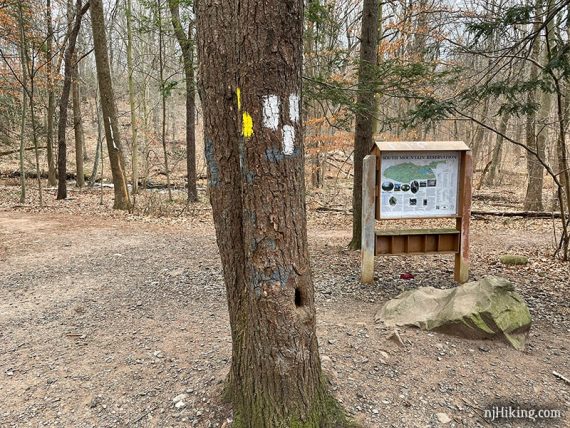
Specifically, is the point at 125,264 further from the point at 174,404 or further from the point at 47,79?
the point at 47,79

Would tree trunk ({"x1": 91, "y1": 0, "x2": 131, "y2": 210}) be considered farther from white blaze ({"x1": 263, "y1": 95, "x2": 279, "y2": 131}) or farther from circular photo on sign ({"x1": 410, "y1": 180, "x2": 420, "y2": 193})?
white blaze ({"x1": 263, "y1": 95, "x2": 279, "y2": 131})

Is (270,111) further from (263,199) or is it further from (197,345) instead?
(197,345)

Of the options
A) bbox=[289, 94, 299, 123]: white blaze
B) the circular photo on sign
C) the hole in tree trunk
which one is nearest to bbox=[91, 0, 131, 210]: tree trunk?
the circular photo on sign

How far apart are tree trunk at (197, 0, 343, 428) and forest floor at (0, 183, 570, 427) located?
0.49 meters

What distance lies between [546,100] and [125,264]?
11117mm

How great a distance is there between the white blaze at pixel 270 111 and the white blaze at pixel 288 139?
2.4 inches

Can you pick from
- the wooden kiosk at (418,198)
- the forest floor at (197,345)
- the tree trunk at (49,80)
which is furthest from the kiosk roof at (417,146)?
the tree trunk at (49,80)

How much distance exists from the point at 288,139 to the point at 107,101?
1066 centimetres

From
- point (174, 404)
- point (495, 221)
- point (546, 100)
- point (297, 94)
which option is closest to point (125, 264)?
point (174, 404)

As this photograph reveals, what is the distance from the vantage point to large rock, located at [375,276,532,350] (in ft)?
11.5

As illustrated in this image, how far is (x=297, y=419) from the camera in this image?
7.18 ft

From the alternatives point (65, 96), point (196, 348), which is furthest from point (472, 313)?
point (65, 96)

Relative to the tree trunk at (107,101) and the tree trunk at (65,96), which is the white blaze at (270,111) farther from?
the tree trunk at (65,96)

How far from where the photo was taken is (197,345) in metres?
3.50
